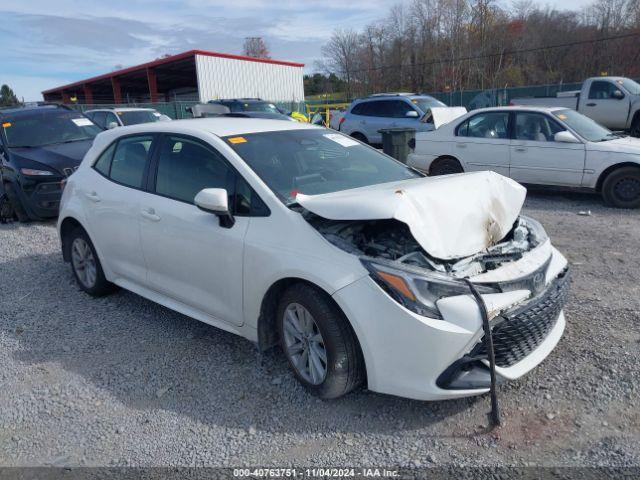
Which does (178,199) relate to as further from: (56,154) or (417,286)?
(56,154)

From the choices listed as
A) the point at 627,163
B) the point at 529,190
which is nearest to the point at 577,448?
the point at 627,163

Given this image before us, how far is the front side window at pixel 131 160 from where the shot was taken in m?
4.36

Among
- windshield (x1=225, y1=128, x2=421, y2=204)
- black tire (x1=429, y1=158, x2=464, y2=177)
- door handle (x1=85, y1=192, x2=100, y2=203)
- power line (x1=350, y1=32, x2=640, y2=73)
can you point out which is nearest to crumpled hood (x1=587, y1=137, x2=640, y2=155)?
black tire (x1=429, y1=158, x2=464, y2=177)

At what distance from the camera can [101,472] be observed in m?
2.74

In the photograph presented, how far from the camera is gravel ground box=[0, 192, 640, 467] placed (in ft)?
9.09

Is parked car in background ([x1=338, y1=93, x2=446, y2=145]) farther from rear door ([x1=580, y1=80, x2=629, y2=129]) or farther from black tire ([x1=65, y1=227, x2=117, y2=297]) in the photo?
black tire ([x1=65, y1=227, x2=117, y2=297])

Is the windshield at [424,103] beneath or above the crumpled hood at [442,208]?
above

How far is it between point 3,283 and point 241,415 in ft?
13.2

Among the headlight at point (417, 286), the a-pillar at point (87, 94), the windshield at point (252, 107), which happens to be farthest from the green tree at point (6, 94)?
the headlight at point (417, 286)

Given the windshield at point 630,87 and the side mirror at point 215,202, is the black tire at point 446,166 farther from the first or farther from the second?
the windshield at point 630,87

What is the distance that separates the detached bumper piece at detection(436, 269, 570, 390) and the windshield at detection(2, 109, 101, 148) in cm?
866

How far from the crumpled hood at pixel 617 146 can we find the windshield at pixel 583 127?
0.59 feet

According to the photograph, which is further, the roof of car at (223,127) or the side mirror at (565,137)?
the side mirror at (565,137)

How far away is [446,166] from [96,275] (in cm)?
653
